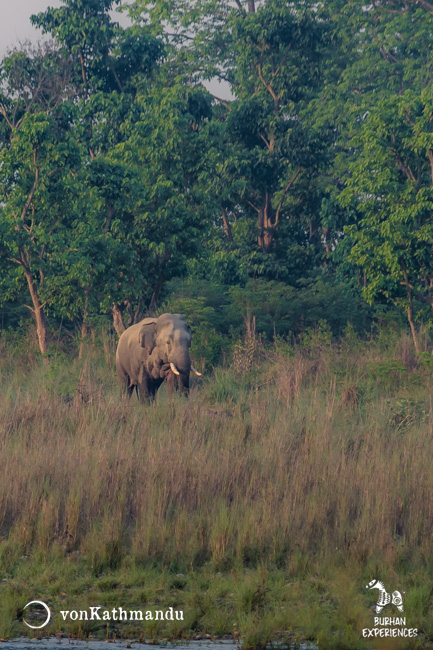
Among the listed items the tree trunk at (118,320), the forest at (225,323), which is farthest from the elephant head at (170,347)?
the tree trunk at (118,320)

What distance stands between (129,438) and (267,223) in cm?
1912

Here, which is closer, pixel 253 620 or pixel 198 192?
pixel 253 620

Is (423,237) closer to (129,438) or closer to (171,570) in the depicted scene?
(129,438)

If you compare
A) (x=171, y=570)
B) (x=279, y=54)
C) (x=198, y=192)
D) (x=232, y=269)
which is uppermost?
(x=279, y=54)

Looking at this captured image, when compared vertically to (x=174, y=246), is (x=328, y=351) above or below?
below

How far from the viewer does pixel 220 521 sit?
6.85 metres

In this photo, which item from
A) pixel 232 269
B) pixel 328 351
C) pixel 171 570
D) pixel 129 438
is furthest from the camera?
pixel 232 269

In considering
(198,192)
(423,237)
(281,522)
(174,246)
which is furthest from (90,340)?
(281,522)

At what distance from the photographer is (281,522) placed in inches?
272

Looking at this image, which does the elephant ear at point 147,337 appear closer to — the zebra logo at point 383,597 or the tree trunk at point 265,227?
the zebra logo at point 383,597

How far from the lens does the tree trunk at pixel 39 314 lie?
17.8 m

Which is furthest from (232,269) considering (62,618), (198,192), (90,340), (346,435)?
(62,618)

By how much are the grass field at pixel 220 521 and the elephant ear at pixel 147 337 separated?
4.10 metres

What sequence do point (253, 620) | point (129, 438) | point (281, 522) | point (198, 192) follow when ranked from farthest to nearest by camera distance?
point (198, 192)
point (129, 438)
point (281, 522)
point (253, 620)
